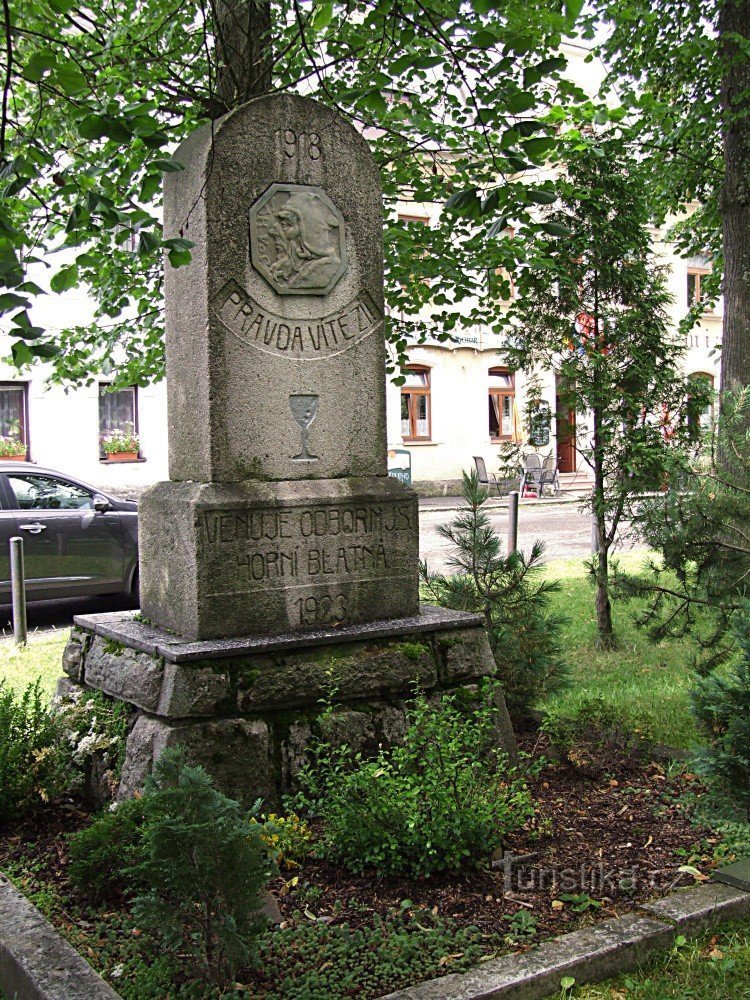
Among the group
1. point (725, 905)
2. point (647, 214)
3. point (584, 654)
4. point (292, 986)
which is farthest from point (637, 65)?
point (292, 986)

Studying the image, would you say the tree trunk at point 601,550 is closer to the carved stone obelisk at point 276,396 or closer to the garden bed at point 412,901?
the carved stone obelisk at point 276,396

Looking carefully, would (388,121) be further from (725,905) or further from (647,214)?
(725,905)

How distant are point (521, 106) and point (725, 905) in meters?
2.71

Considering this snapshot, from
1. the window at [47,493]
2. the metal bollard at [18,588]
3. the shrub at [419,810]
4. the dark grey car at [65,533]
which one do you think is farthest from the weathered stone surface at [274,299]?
the window at [47,493]

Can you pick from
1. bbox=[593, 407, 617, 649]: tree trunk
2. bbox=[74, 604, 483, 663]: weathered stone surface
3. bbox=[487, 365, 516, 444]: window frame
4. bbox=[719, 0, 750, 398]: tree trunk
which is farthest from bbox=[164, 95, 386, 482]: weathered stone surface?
bbox=[487, 365, 516, 444]: window frame

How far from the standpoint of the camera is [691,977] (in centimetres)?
287

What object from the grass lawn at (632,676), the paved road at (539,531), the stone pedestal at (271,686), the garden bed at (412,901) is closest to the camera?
the garden bed at (412,901)

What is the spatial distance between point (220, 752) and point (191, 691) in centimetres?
26

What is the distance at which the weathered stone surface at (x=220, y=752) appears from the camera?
3881 millimetres

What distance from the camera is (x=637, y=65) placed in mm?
10945

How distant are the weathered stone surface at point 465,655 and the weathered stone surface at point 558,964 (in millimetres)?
1612

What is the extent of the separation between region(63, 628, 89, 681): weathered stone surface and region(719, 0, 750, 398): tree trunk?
596 cm

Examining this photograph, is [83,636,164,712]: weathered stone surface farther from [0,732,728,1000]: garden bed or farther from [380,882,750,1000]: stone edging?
[380,882,750,1000]: stone edging

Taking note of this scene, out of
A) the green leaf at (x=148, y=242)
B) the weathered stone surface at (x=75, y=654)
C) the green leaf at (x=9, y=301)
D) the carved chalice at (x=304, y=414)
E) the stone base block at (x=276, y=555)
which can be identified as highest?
the green leaf at (x=148, y=242)
